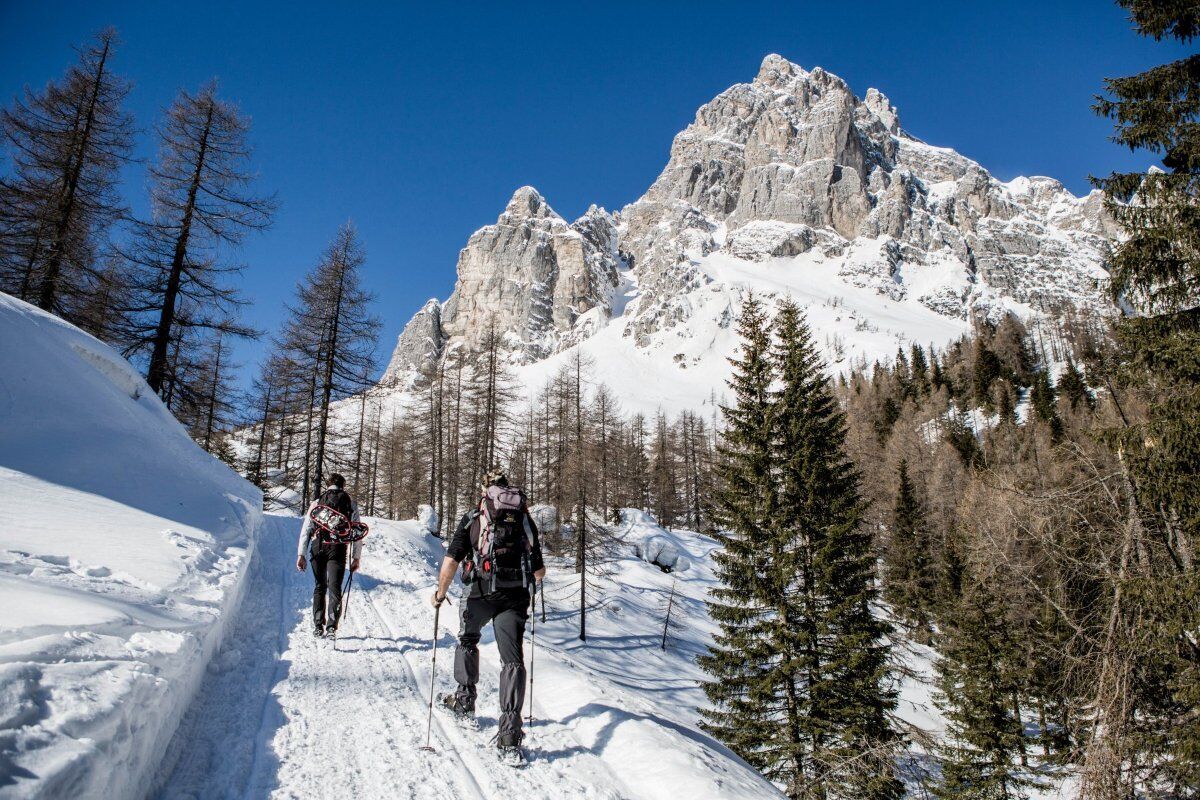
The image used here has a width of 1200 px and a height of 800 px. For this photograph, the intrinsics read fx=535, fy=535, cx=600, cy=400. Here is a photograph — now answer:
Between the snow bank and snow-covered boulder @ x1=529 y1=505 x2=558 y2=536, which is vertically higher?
snow-covered boulder @ x1=529 y1=505 x2=558 y2=536

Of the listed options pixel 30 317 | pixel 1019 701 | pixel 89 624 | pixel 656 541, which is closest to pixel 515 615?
pixel 89 624

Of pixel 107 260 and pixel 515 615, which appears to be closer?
pixel 515 615

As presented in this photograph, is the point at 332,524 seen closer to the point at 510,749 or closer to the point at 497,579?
the point at 497,579

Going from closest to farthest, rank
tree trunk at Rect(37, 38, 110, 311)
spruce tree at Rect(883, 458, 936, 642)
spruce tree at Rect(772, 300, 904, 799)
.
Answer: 1. spruce tree at Rect(772, 300, 904, 799)
2. tree trunk at Rect(37, 38, 110, 311)
3. spruce tree at Rect(883, 458, 936, 642)

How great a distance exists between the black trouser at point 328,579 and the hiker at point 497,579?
Answer: 10.4 feet

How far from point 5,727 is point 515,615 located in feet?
10.3

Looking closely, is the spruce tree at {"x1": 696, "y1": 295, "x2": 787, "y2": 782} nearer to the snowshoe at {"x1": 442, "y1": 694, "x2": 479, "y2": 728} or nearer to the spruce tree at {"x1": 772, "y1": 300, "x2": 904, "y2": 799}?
the spruce tree at {"x1": 772, "y1": 300, "x2": 904, "y2": 799}

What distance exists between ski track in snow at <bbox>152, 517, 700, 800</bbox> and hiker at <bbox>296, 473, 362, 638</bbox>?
29 centimetres

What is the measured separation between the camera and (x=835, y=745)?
34.9 ft

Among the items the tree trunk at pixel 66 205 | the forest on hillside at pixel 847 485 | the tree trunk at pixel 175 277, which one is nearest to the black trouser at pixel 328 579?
the forest on hillside at pixel 847 485

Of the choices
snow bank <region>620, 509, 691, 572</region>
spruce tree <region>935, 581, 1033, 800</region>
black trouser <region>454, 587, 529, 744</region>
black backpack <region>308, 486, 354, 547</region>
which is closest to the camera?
black trouser <region>454, 587, 529, 744</region>

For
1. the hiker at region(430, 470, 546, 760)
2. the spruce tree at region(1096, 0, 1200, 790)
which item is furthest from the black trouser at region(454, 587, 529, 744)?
the spruce tree at region(1096, 0, 1200, 790)

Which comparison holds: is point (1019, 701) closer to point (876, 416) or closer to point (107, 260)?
point (107, 260)

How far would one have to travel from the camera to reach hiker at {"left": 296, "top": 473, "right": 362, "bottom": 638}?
7.31 m
